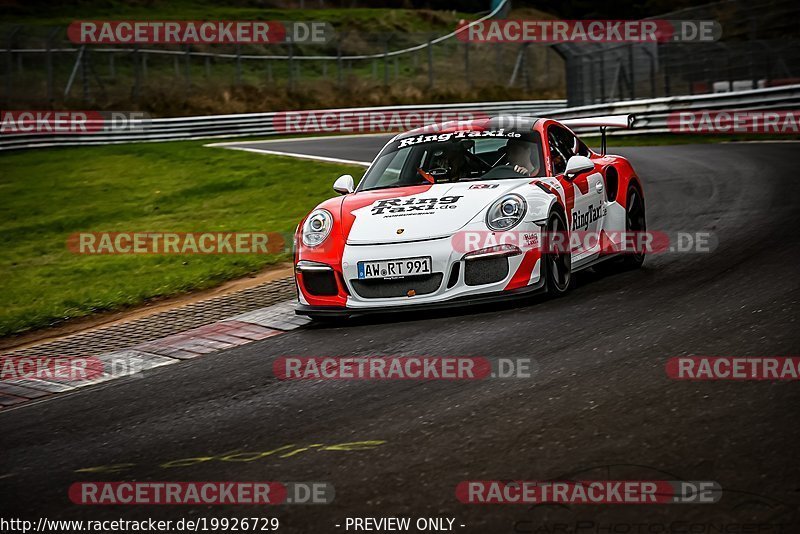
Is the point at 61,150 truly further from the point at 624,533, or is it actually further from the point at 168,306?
the point at 624,533

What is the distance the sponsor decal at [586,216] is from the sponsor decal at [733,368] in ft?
9.42

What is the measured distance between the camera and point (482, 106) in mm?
36469

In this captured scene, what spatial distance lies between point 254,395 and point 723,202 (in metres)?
7.25

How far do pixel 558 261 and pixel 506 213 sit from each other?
58 centimetres

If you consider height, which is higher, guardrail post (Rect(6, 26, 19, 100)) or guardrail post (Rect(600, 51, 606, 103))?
guardrail post (Rect(6, 26, 19, 100))

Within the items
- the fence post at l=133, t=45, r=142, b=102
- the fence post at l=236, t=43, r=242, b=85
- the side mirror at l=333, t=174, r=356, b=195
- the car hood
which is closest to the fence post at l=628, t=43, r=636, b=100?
the fence post at l=236, t=43, r=242, b=85

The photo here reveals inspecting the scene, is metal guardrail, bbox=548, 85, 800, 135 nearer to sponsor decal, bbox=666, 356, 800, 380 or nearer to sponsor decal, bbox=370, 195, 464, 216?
sponsor decal, bbox=370, 195, 464, 216

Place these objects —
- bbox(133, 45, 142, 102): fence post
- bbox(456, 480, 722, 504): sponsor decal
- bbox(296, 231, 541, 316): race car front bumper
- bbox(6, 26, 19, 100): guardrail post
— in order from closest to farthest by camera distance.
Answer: bbox(456, 480, 722, 504): sponsor decal
bbox(296, 231, 541, 316): race car front bumper
bbox(6, 26, 19, 100): guardrail post
bbox(133, 45, 142, 102): fence post

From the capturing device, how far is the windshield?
8523 mm

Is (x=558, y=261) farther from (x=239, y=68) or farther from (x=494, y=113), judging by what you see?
(x=239, y=68)

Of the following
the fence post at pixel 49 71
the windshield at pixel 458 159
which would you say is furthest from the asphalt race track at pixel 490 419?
the fence post at pixel 49 71

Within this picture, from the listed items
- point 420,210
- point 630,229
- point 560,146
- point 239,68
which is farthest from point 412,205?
point 239,68

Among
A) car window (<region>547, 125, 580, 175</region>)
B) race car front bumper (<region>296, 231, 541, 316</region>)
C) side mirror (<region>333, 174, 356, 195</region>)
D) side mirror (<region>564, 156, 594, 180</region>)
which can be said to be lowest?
race car front bumper (<region>296, 231, 541, 316</region>)

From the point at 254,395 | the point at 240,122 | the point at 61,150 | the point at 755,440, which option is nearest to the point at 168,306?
the point at 254,395
